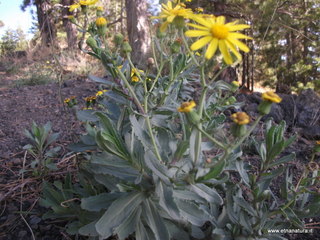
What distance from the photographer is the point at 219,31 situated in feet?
3.81

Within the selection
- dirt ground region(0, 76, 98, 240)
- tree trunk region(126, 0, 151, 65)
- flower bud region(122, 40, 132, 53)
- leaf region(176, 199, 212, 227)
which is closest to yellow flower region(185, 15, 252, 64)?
flower bud region(122, 40, 132, 53)

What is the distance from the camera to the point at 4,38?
17.9 m

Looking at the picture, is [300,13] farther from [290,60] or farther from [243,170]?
[243,170]

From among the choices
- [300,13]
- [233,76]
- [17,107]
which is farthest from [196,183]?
[300,13]

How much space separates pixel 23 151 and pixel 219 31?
2.40 meters

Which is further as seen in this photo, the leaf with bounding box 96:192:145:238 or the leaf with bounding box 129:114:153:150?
the leaf with bounding box 129:114:153:150

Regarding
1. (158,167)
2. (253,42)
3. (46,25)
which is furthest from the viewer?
(46,25)

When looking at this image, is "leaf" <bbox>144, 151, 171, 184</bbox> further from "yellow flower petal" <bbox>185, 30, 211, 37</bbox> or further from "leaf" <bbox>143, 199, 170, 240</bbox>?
"yellow flower petal" <bbox>185, 30, 211, 37</bbox>

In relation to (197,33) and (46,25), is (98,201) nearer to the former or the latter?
Answer: (197,33)

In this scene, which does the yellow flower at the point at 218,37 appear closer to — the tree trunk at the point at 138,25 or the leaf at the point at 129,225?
the leaf at the point at 129,225

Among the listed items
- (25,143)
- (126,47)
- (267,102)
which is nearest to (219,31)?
(267,102)

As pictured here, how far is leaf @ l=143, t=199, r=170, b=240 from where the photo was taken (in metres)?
1.30

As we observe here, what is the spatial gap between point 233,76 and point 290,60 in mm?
4523

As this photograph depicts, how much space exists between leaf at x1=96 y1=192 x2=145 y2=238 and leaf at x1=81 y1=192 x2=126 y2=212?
9cm
